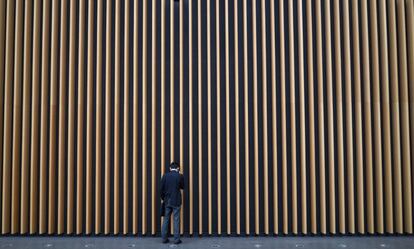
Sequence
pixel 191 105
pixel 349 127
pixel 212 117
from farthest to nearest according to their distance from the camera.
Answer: pixel 212 117
pixel 191 105
pixel 349 127

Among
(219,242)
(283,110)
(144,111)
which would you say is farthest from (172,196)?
(283,110)

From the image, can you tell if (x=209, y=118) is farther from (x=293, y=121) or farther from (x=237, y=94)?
(x=293, y=121)

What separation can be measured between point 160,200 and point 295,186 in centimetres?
272

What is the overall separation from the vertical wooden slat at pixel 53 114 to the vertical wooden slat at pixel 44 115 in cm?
12

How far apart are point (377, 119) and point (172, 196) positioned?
172 inches

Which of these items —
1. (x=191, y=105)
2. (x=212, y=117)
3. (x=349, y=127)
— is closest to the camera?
(x=349, y=127)

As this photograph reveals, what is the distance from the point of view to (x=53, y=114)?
24.3ft

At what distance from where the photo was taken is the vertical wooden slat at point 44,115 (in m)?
7.32

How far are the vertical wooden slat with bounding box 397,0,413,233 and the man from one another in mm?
4473

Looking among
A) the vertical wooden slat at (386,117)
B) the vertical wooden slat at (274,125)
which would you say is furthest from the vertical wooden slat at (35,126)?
the vertical wooden slat at (386,117)

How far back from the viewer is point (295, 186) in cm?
728

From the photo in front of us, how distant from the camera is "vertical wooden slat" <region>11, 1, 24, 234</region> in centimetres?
734

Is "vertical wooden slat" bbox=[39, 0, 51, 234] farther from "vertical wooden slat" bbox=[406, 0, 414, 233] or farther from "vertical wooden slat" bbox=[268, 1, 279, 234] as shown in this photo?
"vertical wooden slat" bbox=[406, 0, 414, 233]

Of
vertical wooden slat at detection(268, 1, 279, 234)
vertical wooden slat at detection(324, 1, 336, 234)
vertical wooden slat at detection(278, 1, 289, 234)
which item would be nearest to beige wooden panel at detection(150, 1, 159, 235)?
vertical wooden slat at detection(268, 1, 279, 234)
